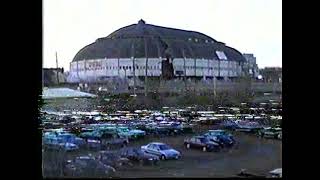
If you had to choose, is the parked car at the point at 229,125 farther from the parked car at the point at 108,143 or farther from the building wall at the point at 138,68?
the parked car at the point at 108,143

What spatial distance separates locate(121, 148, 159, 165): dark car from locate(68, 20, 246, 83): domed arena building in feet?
1.00

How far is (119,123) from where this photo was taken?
1.45 metres

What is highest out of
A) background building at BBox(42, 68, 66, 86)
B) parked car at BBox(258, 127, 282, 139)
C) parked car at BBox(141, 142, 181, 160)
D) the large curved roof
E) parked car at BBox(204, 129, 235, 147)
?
the large curved roof

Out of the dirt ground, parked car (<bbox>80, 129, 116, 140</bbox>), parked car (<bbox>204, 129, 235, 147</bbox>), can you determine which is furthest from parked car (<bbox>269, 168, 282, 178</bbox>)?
parked car (<bbox>80, 129, 116, 140</bbox>)

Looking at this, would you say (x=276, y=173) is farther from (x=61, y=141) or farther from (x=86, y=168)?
(x=61, y=141)

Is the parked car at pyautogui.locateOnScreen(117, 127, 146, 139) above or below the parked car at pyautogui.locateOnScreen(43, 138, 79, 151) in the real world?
above

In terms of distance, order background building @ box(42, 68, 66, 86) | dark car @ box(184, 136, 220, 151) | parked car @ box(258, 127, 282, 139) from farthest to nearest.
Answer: dark car @ box(184, 136, 220, 151) → parked car @ box(258, 127, 282, 139) → background building @ box(42, 68, 66, 86)

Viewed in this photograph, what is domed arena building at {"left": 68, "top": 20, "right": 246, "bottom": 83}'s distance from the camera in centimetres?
145

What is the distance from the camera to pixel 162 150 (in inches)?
51.9

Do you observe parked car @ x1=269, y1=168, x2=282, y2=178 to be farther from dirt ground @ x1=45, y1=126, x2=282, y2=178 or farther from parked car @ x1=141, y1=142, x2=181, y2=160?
parked car @ x1=141, y1=142, x2=181, y2=160

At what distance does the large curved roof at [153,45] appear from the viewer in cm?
143

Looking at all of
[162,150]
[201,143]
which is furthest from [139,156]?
[201,143]
